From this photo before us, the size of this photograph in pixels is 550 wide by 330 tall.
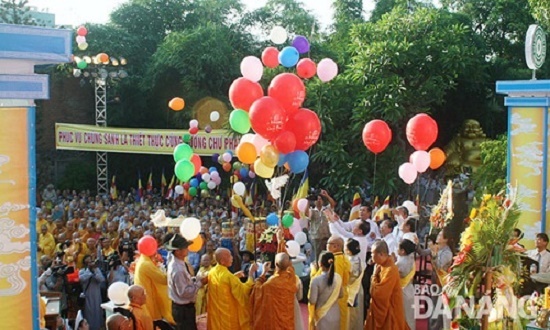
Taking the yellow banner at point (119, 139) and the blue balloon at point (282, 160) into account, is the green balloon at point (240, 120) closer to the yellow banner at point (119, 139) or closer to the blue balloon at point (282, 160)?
the blue balloon at point (282, 160)

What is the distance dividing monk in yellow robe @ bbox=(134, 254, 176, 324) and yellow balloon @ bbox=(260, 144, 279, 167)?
220 cm

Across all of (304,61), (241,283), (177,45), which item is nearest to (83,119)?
(177,45)

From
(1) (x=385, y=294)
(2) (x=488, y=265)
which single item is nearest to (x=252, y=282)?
(1) (x=385, y=294)

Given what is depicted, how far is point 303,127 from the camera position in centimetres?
930

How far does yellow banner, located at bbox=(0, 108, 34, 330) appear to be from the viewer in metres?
6.16

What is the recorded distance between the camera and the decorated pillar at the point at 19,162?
6137 millimetres

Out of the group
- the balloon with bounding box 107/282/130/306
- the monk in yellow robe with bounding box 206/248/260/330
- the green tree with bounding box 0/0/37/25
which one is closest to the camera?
the balloon with bounding box 107/282/130/306

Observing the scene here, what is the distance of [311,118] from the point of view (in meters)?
9.40

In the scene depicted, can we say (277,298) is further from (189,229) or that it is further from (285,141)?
(285,141)

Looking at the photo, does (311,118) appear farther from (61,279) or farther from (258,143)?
(61,279)

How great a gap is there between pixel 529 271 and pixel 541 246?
0.44 meters

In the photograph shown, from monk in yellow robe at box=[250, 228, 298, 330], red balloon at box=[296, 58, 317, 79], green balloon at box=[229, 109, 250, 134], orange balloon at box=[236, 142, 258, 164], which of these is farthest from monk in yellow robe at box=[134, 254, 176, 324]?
red balloon at box=[296, 58, 317, 79]

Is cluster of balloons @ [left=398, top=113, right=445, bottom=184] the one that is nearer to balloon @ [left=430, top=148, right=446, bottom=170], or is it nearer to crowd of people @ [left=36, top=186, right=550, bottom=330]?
balloon @ [left=430, top=148, right=446, bottom=170]

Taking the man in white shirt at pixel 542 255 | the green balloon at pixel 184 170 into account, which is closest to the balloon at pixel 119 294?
the green balloon at pixel 184 170
